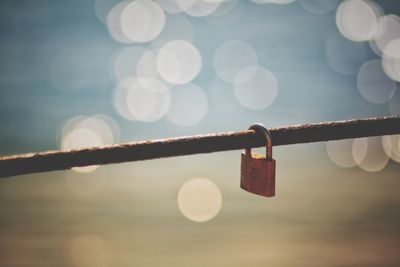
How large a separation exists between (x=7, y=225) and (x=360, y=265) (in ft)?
56.5

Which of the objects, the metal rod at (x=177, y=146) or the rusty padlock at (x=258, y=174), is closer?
the metal rod at (x=177, y=146)

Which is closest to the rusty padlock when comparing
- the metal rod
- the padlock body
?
the padlock body

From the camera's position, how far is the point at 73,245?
20.5m

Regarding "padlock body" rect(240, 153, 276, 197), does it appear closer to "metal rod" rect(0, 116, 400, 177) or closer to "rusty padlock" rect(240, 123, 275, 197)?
"rusty padlock" rect(240, 123, 275, 197)

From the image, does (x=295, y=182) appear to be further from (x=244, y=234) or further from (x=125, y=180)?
(x=125, y=180)

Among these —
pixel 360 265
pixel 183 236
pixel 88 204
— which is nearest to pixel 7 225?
pixel 88 204

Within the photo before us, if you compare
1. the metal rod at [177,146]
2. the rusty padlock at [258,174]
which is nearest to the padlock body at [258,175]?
the rusty padlock at [258,174]

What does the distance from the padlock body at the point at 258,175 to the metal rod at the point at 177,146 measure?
0.39 metres

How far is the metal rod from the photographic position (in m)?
1.73

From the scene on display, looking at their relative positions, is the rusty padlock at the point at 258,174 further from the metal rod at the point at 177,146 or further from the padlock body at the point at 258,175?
the metal rod at the point at 177,146

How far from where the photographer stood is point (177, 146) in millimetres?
1808

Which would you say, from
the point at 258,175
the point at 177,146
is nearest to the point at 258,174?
the point at 258,175

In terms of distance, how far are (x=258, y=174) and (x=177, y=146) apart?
71 centimetres

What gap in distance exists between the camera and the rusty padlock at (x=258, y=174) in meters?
2.33
